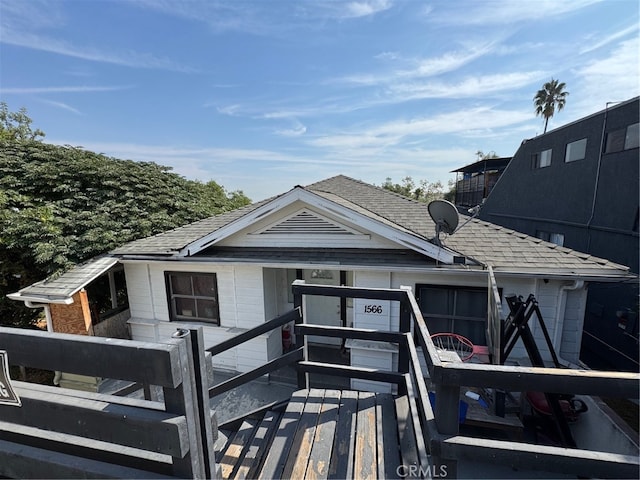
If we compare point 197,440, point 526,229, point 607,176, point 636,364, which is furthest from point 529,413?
point 526,229

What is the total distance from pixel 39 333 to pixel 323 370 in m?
2.36

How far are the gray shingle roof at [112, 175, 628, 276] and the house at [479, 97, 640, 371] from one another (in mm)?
2947

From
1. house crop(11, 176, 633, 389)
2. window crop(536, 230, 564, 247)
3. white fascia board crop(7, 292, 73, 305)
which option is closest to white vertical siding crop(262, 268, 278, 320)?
house crop(11, 176, 633, 389)

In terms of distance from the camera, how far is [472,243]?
587cm

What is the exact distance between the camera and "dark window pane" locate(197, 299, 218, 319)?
6.93 m

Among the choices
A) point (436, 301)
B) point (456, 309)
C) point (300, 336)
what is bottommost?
point (456, 309)

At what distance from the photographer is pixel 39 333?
1.33m

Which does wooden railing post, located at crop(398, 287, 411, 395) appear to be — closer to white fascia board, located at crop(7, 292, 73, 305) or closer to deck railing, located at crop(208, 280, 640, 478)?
deck railing, located at crop(208, 280, 640, 478)

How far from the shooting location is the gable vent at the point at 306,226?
6309mm

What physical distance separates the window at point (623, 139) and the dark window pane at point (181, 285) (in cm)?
1288

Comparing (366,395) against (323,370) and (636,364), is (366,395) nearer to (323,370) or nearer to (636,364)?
(323,370)

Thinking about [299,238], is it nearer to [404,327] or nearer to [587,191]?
[404,327]

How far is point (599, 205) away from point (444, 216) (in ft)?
25.7

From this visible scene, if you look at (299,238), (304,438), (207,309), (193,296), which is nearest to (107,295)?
(193,296)
